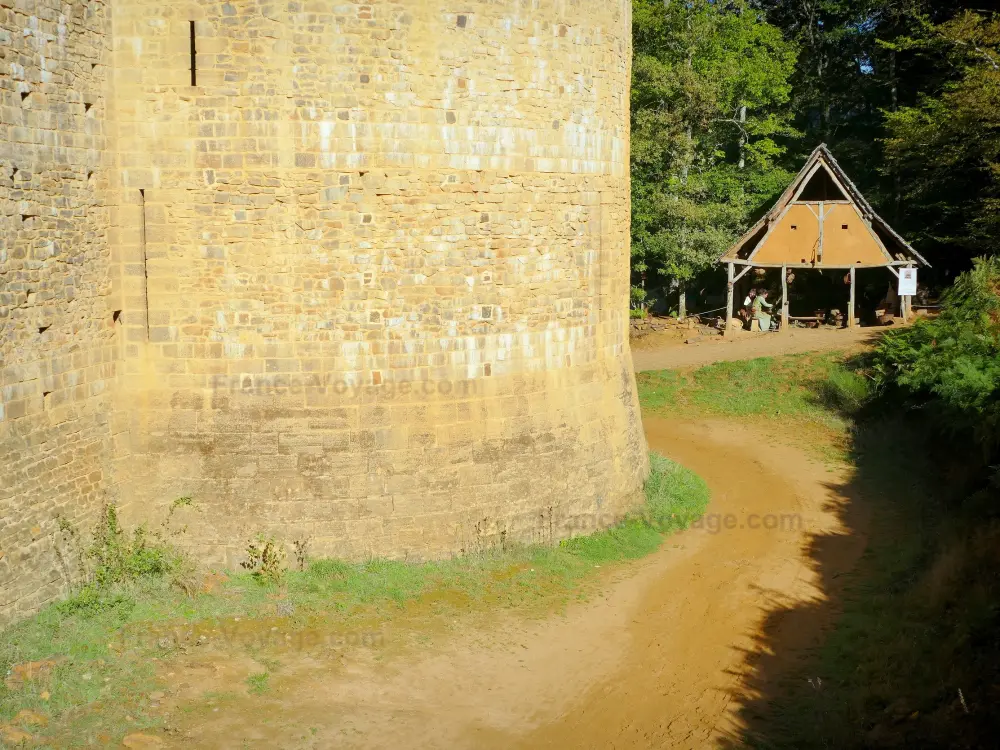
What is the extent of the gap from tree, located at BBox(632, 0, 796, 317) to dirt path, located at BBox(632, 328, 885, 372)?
3.30 meters

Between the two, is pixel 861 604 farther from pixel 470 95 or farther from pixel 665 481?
pixel 470 95

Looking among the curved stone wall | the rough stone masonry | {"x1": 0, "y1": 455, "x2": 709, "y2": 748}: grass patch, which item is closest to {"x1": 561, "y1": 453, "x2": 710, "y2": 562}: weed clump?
{"x1": 0, "y1": 455, "x2": 709, "y2": 748}: grass patch

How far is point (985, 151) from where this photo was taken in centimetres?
2552

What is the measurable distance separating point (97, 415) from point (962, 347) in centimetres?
1517

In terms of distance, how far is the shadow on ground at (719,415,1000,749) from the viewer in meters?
8.30

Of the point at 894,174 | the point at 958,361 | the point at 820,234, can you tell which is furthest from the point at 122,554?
the point at 894,174

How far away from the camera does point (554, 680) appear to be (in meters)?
10.1

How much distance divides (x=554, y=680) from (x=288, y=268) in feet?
17.3

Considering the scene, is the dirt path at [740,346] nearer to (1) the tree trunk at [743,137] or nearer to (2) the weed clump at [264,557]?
(1) the tree trunk at [743,137]

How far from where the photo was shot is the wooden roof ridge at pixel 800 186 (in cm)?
2748

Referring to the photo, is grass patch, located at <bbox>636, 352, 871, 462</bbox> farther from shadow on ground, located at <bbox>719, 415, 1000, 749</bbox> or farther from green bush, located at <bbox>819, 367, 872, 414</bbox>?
shadow on ground, located at <bbox>719, 415, 1000, 749</bbox>

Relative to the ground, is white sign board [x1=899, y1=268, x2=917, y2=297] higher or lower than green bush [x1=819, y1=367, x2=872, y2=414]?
higher

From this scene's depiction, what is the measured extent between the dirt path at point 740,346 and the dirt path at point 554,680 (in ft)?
38.9

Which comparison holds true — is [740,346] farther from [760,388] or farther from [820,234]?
[820,234]
